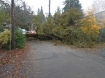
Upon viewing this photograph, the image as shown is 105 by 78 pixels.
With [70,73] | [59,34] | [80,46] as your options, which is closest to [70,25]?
[59,34]

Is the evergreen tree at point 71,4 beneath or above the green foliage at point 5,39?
above

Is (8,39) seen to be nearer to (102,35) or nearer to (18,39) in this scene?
(18,39)

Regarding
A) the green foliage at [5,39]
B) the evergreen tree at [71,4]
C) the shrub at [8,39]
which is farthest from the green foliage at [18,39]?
the evergreen tree at [71,4]

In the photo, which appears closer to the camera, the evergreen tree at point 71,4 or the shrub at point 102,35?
the shrub at point 102,35

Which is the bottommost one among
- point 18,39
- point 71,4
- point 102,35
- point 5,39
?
point 18,39

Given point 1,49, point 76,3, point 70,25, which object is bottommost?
point 1,49

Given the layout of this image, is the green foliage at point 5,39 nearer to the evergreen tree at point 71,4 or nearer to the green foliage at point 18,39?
the green foliage at point 18,39

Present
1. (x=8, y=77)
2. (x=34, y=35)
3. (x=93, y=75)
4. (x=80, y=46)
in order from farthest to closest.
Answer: (x=34, y=35), (x=80, y=46), (x=93, y=75), (x=8, y=77)

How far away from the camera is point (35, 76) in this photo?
6930 mm

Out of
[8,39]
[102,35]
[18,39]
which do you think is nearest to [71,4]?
[102,35]

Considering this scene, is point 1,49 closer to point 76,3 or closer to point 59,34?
point 59,34

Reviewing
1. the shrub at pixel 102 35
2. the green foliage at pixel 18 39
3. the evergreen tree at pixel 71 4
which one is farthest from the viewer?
the evergreen tree at pixel 71 4

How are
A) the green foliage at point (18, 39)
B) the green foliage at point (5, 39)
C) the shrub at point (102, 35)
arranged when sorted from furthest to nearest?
the shrub at point (102, 35)
the green foliage at point (18, 39)
the green foliage at point (5, 39)

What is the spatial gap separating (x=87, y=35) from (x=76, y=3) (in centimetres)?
2448
